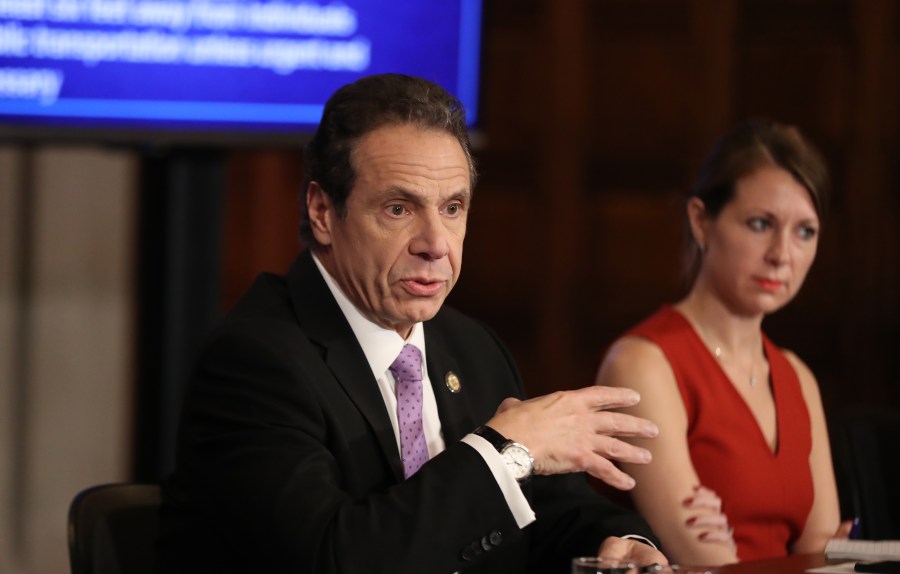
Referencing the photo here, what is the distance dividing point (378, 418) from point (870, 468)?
1.52 m

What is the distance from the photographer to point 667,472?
8.53 feet

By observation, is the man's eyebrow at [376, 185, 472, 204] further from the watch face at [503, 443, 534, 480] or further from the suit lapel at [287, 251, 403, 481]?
the watch face at [503, 443, 534, 480]

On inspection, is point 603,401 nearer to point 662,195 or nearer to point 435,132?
point 435,132

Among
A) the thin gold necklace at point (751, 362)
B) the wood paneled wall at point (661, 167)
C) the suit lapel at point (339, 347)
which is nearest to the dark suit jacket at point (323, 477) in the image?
the suit lapel at point (339, 347)

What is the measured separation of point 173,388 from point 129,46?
0.98m

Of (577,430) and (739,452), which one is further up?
(577,430)

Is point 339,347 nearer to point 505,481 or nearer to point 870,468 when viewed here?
point 505,481

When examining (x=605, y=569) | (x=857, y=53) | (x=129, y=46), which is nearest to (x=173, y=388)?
(x=129, y=46)

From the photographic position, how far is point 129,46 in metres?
3.29

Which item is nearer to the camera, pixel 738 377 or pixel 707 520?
pixel 707 520

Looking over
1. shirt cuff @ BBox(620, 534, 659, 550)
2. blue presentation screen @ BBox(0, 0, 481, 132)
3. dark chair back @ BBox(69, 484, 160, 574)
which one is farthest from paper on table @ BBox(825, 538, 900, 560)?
blue presentation screen @ BBox(0, 0, 481, 132)

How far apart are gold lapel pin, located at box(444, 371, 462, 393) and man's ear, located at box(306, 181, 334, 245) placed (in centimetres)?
33

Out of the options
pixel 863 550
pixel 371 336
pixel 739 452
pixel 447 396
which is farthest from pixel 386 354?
pixel 739 452

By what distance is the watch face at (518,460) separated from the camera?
1850mm
